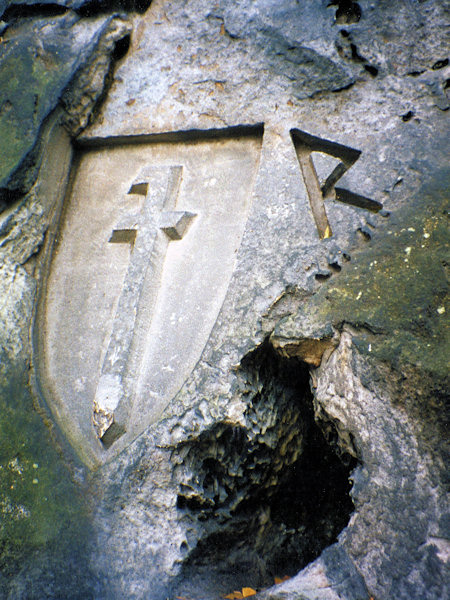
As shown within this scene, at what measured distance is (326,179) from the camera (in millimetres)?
1826

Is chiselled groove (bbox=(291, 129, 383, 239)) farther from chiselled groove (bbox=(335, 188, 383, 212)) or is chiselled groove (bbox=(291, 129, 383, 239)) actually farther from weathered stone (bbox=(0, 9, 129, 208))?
weathered stone (bbox=(0, 9, 129, 208))

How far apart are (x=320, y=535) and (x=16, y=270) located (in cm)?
159

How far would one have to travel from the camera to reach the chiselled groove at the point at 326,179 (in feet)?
5.72

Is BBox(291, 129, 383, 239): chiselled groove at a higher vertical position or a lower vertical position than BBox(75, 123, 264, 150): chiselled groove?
lower

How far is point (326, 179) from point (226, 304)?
593 mm

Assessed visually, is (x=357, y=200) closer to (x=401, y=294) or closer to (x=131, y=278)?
(x=401, y=294)

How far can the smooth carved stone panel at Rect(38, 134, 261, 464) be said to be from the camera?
70.5 inches

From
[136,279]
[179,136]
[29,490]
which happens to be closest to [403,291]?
[136,279]

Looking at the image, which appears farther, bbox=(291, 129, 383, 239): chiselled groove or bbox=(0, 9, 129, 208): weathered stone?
bbox=(0, 9, 129, 208): weathered stone

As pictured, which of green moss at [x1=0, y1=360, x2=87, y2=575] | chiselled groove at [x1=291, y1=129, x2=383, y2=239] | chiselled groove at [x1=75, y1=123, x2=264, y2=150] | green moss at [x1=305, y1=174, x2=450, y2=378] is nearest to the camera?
green moss at [x1=305, y1=174, x2=450, y2=378]

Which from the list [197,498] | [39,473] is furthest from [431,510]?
[39,473]

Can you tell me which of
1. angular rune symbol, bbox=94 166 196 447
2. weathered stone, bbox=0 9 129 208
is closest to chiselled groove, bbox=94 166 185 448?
angular rune symbol, bbox=94 166 196 447

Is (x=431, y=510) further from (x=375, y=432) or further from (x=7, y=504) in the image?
(x=7, y=504)

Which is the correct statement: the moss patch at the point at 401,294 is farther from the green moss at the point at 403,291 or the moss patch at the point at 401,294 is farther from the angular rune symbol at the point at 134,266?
the angular rune symbol at the point at 134,266
